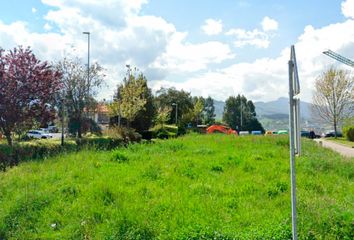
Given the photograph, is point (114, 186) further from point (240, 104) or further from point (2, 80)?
point (240, 104)

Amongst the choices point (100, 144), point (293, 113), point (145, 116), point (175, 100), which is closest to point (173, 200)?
point (293, 113)

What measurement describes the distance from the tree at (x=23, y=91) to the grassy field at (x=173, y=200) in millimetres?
11037

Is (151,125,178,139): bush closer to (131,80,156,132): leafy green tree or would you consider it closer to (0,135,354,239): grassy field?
(131,80,156,132): leafy green tree

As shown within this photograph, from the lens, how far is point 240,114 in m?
91.4

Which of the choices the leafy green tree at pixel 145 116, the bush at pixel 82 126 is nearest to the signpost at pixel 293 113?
the bush at pixel 82 126

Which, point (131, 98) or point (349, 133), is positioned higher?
point (131, 98)

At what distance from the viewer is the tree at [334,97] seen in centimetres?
5859

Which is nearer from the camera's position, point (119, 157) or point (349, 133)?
point (119, 157)

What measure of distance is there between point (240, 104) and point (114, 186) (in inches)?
3403

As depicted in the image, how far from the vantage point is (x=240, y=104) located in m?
92.8

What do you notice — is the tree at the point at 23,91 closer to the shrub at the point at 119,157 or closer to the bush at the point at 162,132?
the shrub at the point at 119,157

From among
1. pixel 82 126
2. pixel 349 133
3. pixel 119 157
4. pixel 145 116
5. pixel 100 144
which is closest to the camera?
pixel 119 157

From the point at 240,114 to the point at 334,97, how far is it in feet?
109

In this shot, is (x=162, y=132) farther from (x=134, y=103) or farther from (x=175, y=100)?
(x=175, y=100)
